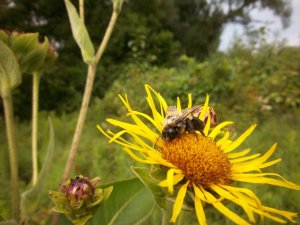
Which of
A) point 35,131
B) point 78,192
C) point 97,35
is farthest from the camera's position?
point 97,35

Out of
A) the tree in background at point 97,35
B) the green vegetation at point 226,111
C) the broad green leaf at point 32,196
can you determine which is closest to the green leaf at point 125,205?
the broad green leaf at point 32,196

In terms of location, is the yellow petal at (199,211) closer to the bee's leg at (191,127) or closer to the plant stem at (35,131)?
the bee's leg at (191,127)

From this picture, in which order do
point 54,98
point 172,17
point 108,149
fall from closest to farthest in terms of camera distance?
point 108,149 → point 54,98 → point 172,17

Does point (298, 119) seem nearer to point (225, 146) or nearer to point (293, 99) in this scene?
point (293, 99)

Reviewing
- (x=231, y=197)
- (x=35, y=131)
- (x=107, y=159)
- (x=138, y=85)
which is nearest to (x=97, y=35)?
(x=138, y=85)

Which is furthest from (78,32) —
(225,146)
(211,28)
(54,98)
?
(211,28)

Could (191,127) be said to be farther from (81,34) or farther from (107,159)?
(107,159)

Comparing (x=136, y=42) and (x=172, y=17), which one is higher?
(x=172, y=17)
